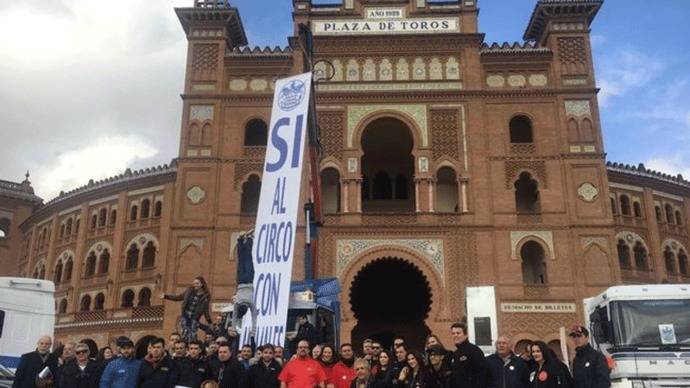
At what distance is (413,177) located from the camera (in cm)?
2966

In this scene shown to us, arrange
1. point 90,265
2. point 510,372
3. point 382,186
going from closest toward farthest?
point 510,372, point 382,186, point 90,265

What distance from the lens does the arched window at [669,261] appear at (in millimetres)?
33562

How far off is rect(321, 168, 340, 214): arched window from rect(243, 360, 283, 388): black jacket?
65.7ft

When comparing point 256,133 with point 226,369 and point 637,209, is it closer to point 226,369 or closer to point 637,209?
point 637,209

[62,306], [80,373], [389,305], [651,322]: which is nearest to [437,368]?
[80,373]

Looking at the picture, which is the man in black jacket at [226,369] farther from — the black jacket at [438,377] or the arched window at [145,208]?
the arched window at [145,208]

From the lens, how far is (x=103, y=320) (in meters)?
31.0

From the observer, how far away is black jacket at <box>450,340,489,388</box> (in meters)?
7.63

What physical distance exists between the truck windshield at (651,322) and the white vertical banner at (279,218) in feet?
21.7

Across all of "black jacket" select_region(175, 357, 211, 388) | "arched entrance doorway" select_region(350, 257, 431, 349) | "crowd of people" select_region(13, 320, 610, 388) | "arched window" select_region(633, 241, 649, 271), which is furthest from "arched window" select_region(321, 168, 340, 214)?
"black jacket" select_region(175, 357, 211, 388)

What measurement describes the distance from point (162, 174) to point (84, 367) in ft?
82.2

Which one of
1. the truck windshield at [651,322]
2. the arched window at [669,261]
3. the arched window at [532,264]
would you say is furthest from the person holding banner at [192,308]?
the arched window at [669,261]

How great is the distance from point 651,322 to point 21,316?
1511 centimetres

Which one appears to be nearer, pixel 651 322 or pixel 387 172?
pixel 651 322
